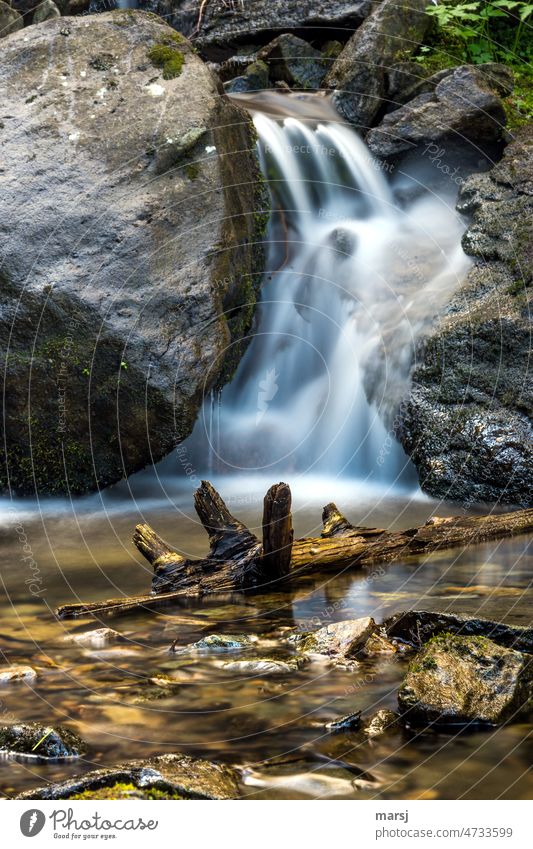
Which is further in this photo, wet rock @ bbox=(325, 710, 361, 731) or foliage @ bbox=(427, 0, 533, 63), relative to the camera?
foliage @ bbox=(427, 0, 533, 63)

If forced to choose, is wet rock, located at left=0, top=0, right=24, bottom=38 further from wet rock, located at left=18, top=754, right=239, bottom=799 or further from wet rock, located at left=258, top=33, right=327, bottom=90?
wet rock, located at left=18, top=754, right=239, bottom=799

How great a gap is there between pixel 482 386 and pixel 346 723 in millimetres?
4550

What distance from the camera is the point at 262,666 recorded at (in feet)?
13.1

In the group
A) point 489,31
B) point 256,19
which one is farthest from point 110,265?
point 489,31

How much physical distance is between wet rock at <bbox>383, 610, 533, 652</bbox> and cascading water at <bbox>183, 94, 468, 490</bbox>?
334cm

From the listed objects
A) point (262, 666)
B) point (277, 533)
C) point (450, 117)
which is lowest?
point (262, 666)

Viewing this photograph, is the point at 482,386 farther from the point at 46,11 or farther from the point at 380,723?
the point at 46,11

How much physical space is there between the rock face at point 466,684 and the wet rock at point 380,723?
1.8 inches

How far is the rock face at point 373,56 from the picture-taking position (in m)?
10.7

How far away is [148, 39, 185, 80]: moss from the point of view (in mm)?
8250

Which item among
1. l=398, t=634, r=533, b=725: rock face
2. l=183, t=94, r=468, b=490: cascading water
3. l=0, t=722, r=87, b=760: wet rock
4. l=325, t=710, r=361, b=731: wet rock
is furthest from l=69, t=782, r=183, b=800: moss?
l=183, t=94, r=468, b=490: cascading water

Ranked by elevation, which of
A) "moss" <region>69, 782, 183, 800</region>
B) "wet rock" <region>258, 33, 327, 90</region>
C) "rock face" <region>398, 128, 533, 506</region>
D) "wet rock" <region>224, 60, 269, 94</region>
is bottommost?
"moss" <region>69, 782, 183, 800</region>
